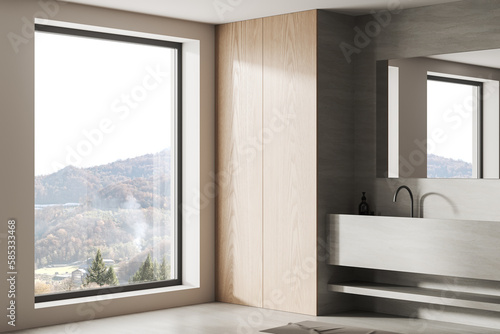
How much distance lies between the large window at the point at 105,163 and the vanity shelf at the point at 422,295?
5.63ft

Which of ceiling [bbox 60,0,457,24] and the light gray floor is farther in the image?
ceiling [bbox 60,0,457,24]

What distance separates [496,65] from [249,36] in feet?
6.86

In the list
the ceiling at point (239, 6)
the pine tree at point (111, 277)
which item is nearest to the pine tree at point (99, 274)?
Answer: the pine tree at point (111, 277)

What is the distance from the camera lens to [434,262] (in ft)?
17.0

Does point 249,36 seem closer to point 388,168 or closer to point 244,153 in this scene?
point 244,153

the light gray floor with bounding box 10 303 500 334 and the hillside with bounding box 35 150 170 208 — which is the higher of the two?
the hillside with bounding box 35 150 170 208

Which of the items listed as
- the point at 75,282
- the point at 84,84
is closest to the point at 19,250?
the point at 75,282

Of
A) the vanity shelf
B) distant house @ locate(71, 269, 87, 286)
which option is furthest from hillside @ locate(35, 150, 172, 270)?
the vanity shelf

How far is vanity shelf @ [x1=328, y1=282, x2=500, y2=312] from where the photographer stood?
5051 mm

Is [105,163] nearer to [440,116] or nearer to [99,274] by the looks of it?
[99,274]

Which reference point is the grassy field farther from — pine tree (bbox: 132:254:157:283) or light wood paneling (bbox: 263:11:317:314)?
light wood paneling (bbox: 263:11:317:314)

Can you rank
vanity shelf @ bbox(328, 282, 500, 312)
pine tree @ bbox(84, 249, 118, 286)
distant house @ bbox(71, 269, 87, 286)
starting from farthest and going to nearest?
pine tree @ bbox(84, 249, 118, 286), distant house @ bbox(71, 269, 87, 286), vanity shelf @ bbox(328, 282, 500, 312)

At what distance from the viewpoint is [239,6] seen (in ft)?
18.9

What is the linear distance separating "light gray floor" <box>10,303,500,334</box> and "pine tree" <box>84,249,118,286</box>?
0.40 meters
